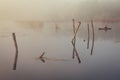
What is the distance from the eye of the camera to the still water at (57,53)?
1.23 m

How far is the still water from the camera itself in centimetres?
123

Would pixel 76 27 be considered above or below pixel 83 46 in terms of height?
above

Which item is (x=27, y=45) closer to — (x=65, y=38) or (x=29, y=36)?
(x=29, y=36)

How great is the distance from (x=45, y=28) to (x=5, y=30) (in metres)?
0.24

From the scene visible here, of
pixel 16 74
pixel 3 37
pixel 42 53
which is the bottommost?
pixel 16 74

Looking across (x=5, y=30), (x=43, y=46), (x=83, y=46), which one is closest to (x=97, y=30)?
(x=83, y=46)

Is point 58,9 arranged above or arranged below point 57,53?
above

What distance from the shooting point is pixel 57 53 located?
1.26 meters

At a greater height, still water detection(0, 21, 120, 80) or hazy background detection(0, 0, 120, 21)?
hazy background detection(0, 0, 120, 21)

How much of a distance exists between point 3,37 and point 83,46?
481 mm

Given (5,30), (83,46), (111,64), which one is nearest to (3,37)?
(5,30)

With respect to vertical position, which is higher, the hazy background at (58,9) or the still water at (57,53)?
the hazy background at (58,9)

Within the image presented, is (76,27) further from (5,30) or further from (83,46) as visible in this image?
(5,30)

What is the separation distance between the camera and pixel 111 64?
1.28 m
